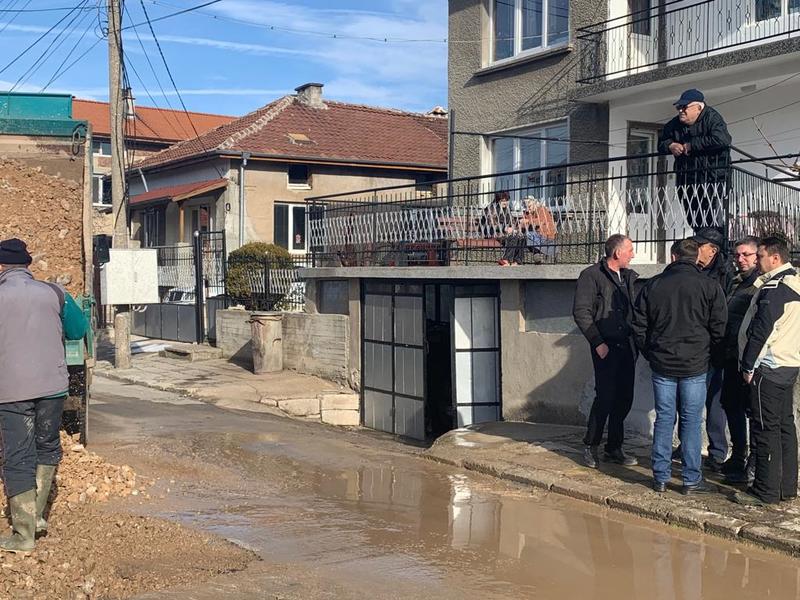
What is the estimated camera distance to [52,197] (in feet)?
25.7

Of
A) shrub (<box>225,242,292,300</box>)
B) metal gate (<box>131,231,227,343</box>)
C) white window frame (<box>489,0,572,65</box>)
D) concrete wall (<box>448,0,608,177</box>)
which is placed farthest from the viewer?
metal gate (<box>131,231,227,343</box>)

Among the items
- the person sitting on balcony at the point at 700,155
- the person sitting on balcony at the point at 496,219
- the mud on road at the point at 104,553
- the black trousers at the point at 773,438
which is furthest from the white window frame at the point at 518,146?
the mud on road at the point at 104,553

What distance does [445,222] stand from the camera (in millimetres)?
11797

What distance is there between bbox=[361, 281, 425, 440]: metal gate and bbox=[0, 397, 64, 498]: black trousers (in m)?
7.05

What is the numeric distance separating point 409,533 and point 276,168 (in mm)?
18756

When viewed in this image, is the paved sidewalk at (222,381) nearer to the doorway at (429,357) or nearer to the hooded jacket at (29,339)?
the doorway at (429,357)

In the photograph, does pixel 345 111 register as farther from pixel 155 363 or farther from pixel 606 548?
pixel 606 548

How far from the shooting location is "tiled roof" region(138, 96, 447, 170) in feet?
78.7

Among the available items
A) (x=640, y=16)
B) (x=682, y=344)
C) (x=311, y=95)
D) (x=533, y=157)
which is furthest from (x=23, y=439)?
(x=311, y=95)

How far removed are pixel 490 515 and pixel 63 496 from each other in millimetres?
3057

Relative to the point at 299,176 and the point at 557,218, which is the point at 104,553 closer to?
the point at 557,218

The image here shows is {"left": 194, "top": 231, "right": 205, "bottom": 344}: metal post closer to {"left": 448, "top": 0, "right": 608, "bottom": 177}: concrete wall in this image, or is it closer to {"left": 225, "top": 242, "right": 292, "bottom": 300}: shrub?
{"left": 225, "top": 242, "right": 292, "bottom": 300}: shrub

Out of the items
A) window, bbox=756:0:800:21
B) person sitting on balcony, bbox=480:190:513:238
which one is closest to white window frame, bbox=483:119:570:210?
person sitting on balcony, bbox=480:190:513:238

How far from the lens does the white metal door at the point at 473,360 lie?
11125 millimetres
